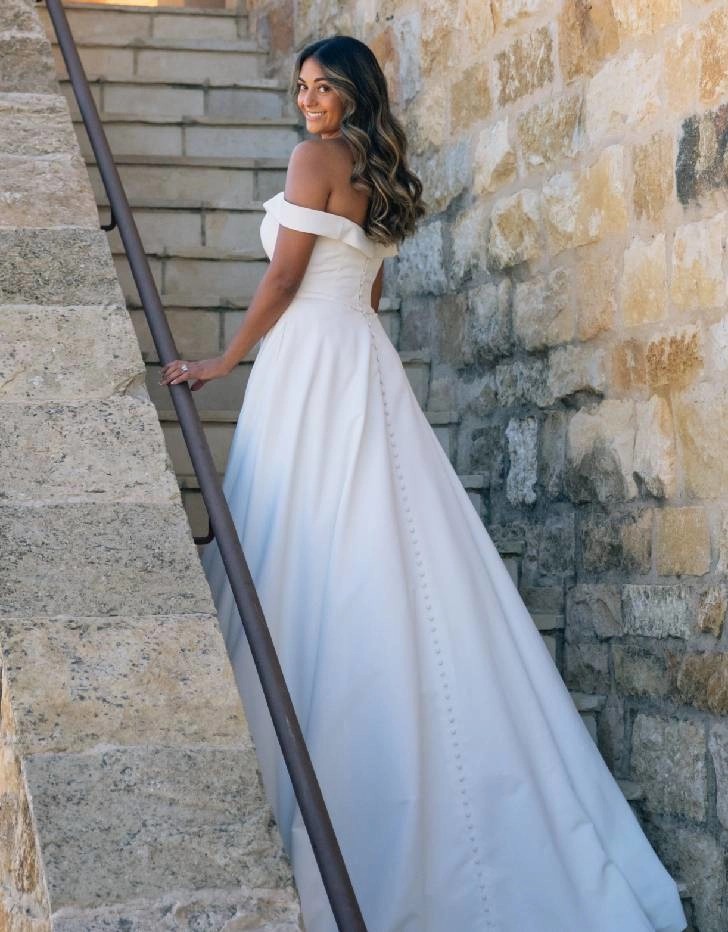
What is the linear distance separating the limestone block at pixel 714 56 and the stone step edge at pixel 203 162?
2.25 m

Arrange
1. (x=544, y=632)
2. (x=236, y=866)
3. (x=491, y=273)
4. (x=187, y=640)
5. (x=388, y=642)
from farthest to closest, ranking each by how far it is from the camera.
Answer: (x=491, y=273) → (x=544, y=632) → (x=388, y=642) → (x=187, y=640) → (x=236, y=866)

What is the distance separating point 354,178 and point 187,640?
4.41ft

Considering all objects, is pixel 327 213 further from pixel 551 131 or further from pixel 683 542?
pixel 683 542

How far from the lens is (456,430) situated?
4.36 meters

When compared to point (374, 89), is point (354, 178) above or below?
below

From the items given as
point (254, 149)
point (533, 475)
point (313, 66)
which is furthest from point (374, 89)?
point (254, 149)

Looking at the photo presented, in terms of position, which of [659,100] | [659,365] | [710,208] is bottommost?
[659,365]

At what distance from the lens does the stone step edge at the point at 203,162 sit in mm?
4977

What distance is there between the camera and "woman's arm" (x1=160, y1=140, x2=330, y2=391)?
3098mm

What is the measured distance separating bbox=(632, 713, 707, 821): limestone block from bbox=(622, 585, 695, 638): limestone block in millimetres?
207

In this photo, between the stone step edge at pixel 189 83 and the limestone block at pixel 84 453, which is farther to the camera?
the stone step edge at pixel 189 83

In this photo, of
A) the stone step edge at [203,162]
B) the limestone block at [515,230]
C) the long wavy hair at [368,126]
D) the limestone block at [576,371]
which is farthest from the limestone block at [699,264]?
the stone step edge at [203,162]

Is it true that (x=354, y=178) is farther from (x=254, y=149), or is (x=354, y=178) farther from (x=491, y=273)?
(x=254, y=149)

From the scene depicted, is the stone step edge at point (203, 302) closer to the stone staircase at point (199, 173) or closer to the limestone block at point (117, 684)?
the stone staircase at point (199, 173)
